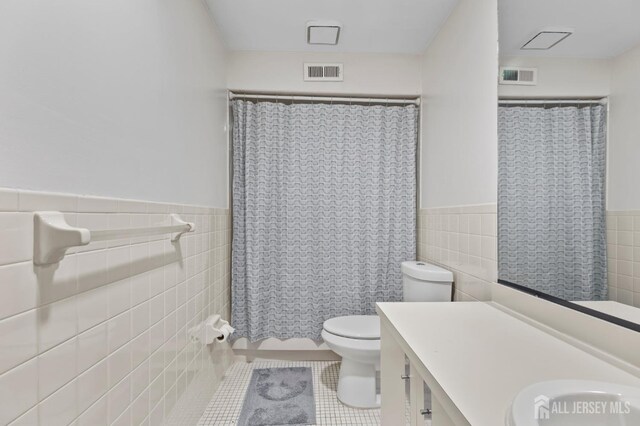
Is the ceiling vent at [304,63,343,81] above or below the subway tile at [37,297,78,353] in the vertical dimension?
above

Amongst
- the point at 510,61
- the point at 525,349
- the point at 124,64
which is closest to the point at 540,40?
the point at 510,61

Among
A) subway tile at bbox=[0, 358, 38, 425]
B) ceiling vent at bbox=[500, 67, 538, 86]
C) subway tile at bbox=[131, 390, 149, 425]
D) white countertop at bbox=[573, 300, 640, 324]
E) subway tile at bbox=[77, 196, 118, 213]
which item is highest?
ceiling vent at bbox=[500, 67, 538, 86]

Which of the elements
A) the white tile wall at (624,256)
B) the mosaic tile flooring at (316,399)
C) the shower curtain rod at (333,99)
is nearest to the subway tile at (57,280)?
the mosaic tile flooring at (316,399)

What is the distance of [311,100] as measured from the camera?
2.31m

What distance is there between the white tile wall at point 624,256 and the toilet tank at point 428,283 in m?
0.84

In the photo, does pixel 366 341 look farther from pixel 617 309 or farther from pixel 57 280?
pixel 57 280

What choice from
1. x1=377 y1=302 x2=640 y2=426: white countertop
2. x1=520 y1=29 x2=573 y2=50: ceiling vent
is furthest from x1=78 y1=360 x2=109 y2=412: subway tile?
x1=520 y1=29 x2=573 y2=50: ceiling vent

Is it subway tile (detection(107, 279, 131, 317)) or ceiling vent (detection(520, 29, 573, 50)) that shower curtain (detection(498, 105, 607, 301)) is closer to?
ceiling vent (detection(520, 29, 573, 50))

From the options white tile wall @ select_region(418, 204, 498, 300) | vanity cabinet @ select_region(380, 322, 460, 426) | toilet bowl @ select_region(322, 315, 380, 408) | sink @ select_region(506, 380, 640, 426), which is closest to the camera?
sink @ select_region(506, 380, 640, 426)

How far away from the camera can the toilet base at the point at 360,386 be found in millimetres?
1783

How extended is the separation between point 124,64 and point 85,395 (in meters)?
0.93

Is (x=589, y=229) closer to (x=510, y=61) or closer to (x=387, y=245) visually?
(x=510, y=61)

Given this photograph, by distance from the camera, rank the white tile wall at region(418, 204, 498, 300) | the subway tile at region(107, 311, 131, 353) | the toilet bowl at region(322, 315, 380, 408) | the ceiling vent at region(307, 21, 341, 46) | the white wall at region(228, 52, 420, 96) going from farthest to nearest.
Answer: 1. the white wall at region(228, 52, 420, 96)
2. the ceiling vent at region(307, 21, 341, 46)
3. the toilet bowl at region(322, 315, 380, 408)
4. the white tile wall at region(418, 204, 498, 300)
5. the subway tile at region(107, 311, 131, 353)

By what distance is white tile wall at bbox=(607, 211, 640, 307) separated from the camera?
811 millimetres
